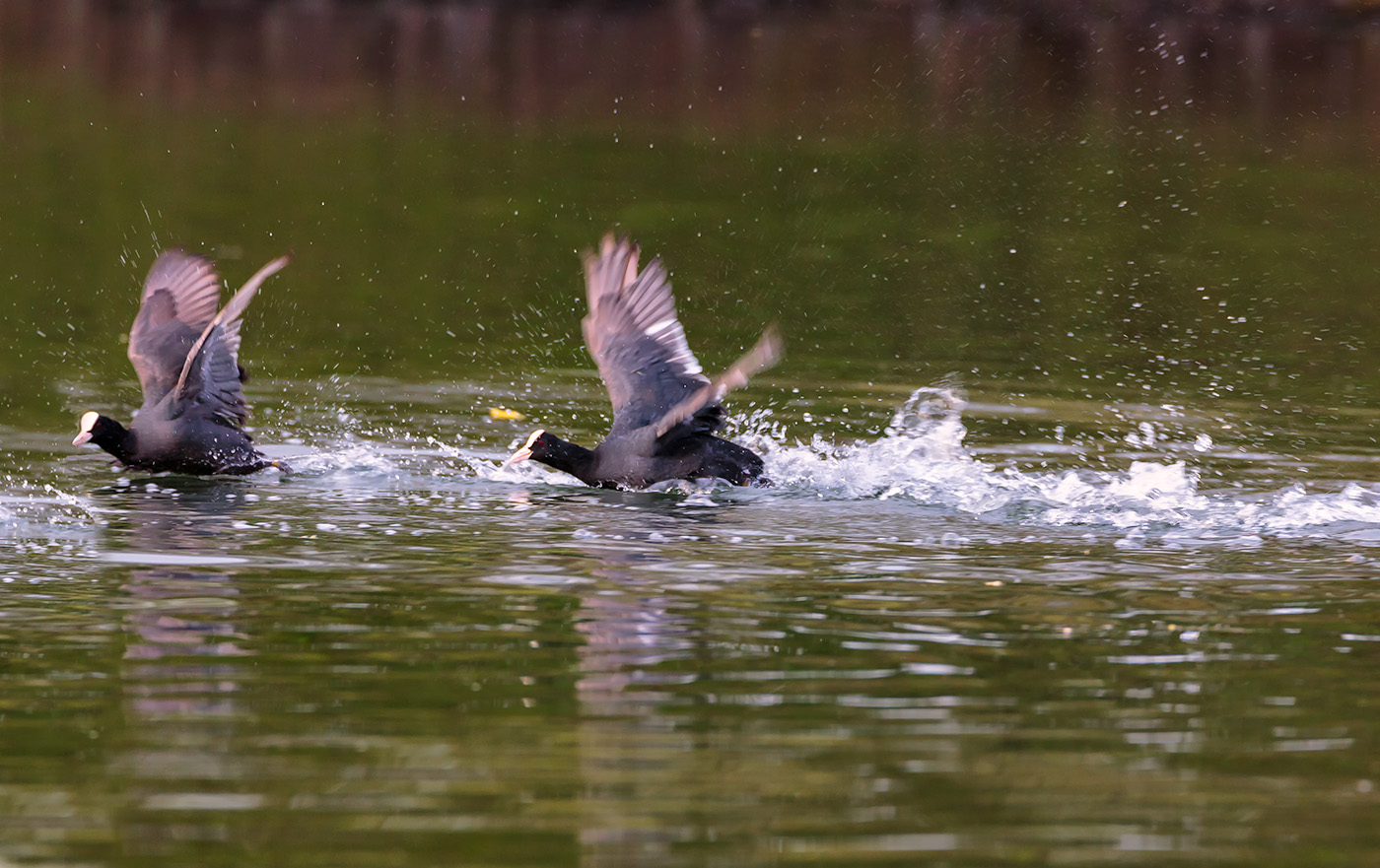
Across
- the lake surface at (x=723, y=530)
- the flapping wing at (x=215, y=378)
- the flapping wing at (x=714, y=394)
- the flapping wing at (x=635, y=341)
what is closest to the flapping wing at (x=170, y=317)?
the flapping wing at (x=215, y=378)

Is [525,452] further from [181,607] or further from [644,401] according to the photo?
[181,607]

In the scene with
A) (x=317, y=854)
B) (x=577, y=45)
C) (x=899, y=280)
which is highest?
(x=577, y=45)

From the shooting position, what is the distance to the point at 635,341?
32.9 feet

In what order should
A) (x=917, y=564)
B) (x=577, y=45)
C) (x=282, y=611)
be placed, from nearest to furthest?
1. (x=282, y=611)
2. (x=917, y=564)
3. (x=577, y=45)

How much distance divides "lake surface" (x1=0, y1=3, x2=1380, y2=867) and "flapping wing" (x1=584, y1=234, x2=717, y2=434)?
0.48 metres

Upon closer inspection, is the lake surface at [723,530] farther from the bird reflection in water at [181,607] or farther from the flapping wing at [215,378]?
the flapping wing at [215,378]

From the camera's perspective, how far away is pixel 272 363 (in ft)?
40.6

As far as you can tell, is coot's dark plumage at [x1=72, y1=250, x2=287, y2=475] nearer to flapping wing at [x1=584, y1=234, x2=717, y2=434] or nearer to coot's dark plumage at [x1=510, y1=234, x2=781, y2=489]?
coot's dark plumage at [x1=510, y1=234, x2=781, y2=489]

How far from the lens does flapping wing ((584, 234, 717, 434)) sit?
32.1 ft

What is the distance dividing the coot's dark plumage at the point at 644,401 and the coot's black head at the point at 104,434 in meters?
1.74

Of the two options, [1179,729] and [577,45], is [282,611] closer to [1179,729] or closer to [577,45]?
[1179,729]

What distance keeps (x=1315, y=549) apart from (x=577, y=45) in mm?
27082

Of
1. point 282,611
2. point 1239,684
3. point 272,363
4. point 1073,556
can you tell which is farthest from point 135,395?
point 1239,684

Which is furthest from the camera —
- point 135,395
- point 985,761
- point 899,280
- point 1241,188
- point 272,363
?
point 1241,188
